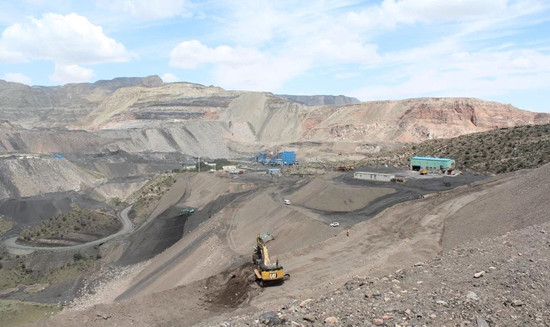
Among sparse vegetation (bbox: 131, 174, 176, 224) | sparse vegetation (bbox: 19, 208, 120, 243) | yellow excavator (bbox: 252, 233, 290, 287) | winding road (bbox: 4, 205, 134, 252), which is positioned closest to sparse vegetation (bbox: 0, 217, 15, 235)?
winding road (bbox: 4, 205, 134, 252)

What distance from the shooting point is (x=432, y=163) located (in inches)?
1827

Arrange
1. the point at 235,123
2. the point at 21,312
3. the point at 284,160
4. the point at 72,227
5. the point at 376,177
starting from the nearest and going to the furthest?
the point at 21,312
the point at 376,177
the point at 72,227
the point at 284,160
the point at 235,123

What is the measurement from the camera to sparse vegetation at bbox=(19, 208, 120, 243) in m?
47.3

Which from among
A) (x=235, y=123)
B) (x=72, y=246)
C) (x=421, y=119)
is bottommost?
(x=72, y=246)

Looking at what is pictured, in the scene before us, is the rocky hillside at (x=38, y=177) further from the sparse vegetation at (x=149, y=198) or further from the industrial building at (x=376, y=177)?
the industrial building at (x=376, y=177)

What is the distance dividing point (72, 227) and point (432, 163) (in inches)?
1483

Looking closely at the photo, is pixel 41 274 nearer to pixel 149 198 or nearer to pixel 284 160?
pixel 149 198

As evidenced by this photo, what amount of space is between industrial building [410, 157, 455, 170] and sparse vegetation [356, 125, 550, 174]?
2.23m

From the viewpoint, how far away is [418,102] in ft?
318

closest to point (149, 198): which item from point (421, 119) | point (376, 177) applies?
point (376, 177)

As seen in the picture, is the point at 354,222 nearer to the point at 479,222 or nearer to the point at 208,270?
the point at 479,222

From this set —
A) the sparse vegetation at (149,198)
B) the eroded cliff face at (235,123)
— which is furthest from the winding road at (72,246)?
the eroded cliff face at (235,123)

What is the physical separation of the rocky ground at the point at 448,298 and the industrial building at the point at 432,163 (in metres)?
32.3

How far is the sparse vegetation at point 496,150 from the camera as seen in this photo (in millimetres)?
40844
